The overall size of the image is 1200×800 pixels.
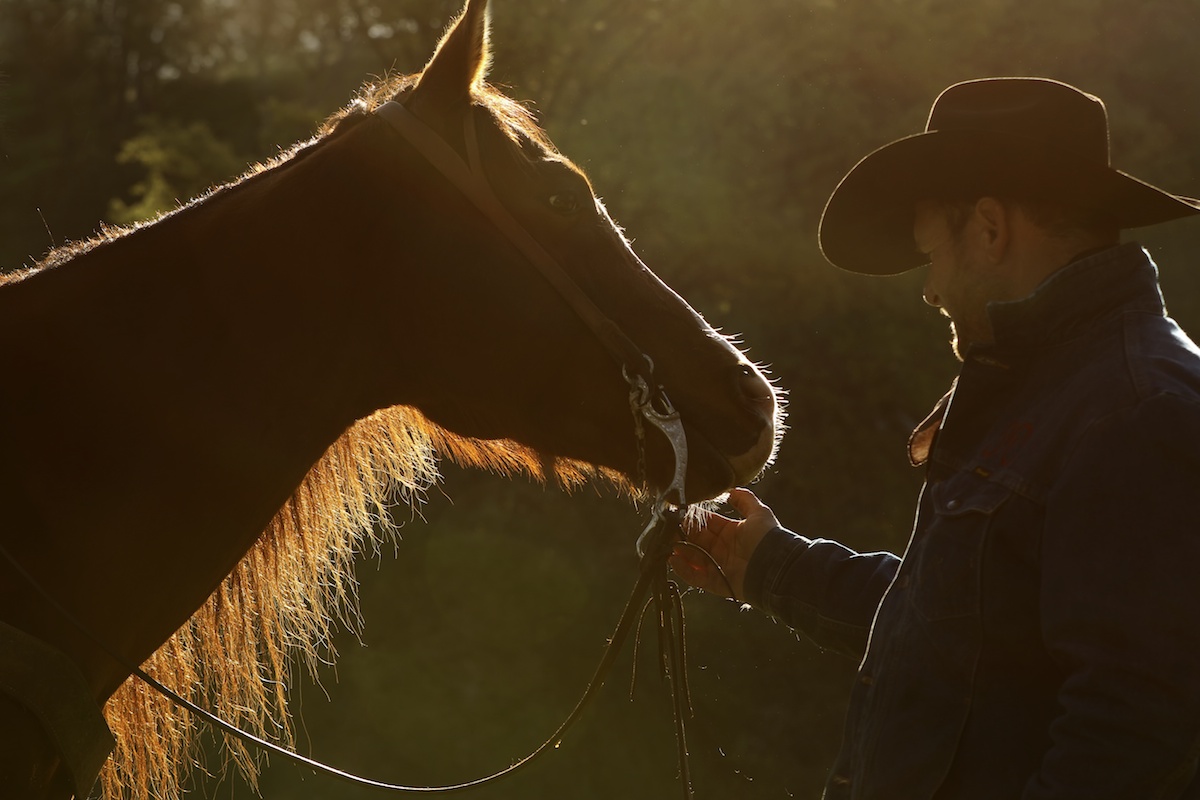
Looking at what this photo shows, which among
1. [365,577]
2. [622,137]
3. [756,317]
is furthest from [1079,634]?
[365,577]

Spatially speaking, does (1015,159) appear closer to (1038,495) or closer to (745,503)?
(1038,495)

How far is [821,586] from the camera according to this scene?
252 centimetres

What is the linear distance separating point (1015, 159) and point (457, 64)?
1158mm

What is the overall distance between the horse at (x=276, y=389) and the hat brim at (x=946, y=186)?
1.31 ft

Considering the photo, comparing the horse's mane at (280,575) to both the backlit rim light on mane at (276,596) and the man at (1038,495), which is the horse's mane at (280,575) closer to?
the backlit rim light on mane at (276,596)

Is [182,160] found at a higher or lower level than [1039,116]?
higher

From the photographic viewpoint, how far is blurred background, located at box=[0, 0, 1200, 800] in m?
8.57

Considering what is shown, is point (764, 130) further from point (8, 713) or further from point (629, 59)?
point (8, 713)

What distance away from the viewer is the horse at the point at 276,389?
6.67 feet

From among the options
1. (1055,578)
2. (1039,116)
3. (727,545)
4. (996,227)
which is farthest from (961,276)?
(727,545)

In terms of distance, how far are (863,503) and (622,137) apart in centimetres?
415

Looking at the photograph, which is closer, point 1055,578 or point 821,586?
point 1055,578

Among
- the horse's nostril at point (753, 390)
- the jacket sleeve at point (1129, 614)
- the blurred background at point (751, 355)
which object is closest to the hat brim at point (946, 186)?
the horse's nostril at point (753, 390)

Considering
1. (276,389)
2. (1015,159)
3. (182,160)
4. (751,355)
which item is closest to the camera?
(1015,159)
